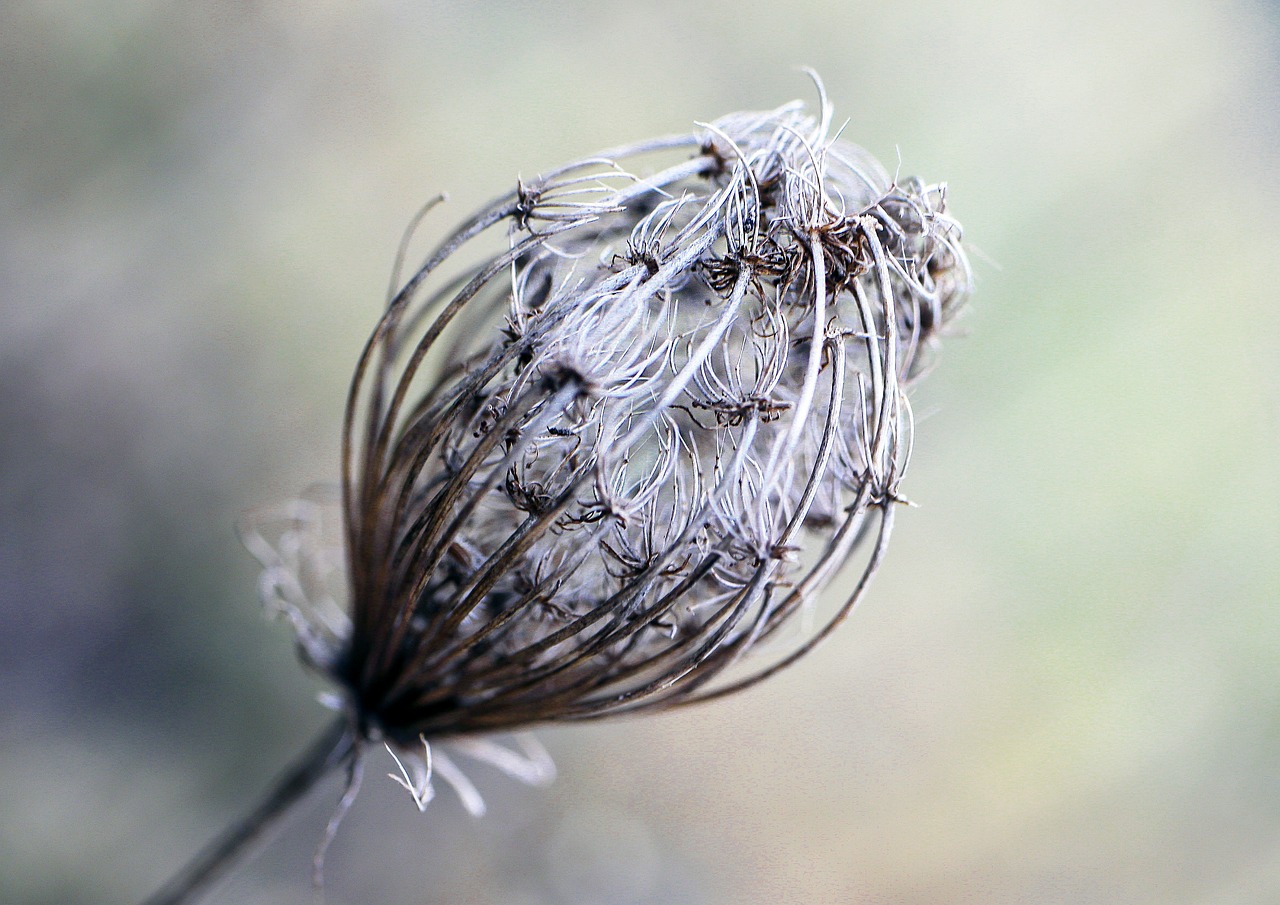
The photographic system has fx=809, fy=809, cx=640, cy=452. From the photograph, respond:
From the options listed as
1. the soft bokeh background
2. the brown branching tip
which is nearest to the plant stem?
the brown branching tip

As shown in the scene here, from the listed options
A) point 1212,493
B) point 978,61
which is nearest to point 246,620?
point 978,61

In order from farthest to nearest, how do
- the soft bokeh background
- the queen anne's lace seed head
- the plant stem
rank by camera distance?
the soft bokeh background < the plant stem < the queen anne's lace seed head

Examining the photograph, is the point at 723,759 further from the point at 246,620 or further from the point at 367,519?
the point at 367,519

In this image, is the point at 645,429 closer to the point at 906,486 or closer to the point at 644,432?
the point at 644,432

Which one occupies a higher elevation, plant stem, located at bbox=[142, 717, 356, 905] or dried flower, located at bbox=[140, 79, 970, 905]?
dried flower, located at bbox=[140, 79, 970, 905]

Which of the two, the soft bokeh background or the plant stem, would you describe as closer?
the plant stem

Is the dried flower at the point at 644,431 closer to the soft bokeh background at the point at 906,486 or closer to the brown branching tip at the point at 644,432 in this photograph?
the brown branching tip at the point at 644,432

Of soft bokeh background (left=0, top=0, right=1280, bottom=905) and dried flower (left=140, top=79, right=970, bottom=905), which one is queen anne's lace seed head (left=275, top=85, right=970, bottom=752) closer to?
dried flower (left=140, top=79, right=970, bottom=905)
